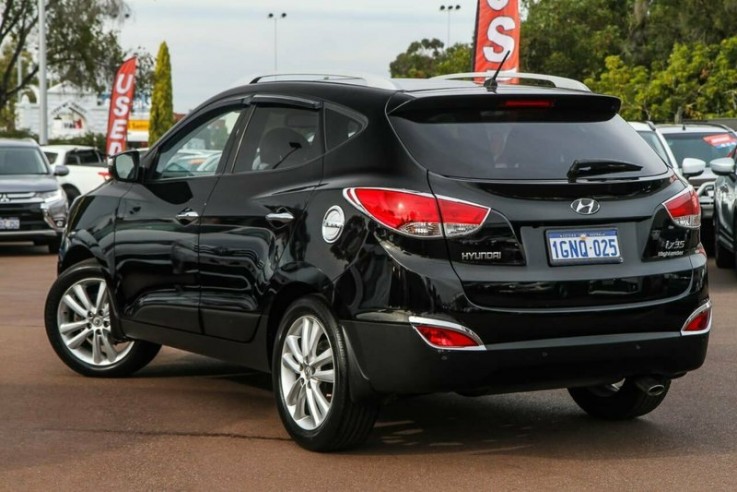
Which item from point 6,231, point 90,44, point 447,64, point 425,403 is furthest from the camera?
point 447,64

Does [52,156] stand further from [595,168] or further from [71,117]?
[71,117]

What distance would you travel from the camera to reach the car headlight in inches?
814

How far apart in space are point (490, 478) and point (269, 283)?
143 cm

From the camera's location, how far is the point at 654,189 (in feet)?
21.4

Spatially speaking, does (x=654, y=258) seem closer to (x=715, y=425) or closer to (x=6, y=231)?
(x=715, y=425)

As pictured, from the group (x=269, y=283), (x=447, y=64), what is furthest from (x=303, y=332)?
(x=447, y=64)

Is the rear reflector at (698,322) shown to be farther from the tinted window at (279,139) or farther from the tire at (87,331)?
the tire at (87,331)

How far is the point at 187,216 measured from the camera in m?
7.47

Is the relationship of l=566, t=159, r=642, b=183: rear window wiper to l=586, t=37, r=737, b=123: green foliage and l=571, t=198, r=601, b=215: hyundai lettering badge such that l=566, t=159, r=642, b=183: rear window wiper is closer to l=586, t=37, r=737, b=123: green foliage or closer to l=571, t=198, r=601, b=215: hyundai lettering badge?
l=571, t=198, r=601, b=215: hyundai lettering badge

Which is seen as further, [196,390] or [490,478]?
[196,390]


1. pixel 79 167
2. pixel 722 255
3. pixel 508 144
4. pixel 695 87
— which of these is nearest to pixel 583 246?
pixel 508 144

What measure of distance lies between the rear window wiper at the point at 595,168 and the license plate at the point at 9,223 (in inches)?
593

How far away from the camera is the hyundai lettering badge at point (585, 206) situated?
245 inches

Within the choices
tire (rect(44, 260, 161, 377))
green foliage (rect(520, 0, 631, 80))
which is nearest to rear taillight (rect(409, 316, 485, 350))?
tire (rect(44, 260, 161, 377))
